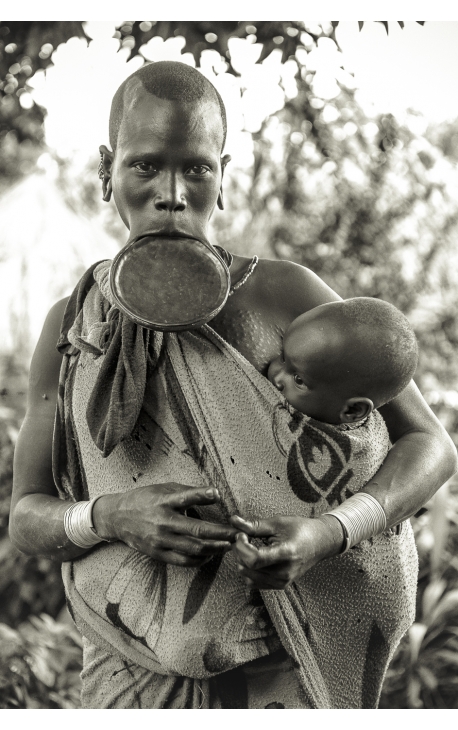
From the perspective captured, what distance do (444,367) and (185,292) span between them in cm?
134

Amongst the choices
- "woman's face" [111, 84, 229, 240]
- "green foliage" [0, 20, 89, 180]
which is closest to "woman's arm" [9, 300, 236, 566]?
"woman's face" [111, 84, 229, 240]

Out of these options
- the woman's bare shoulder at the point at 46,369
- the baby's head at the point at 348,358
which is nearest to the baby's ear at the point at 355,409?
the baby's head at the point at 348,358

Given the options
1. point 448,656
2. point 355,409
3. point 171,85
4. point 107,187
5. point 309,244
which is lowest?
point 448,656

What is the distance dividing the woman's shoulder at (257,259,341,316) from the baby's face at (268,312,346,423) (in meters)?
0.09

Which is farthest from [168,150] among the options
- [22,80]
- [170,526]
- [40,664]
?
[40,664]

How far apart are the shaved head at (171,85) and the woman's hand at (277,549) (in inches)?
16.9

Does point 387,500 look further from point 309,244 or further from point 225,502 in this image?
point 309,244

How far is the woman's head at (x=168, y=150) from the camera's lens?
0.78m

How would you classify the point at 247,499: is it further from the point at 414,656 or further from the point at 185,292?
the point at 414,656

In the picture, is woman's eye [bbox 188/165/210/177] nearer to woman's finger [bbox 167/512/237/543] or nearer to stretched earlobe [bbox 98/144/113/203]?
stretched earlobe [bbox 98/144/113/203]

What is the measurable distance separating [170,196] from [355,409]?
0.29m

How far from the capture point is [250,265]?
89cm

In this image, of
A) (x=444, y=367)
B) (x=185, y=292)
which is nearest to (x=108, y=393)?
(x=185, y=292)

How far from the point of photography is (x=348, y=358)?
756 mm
